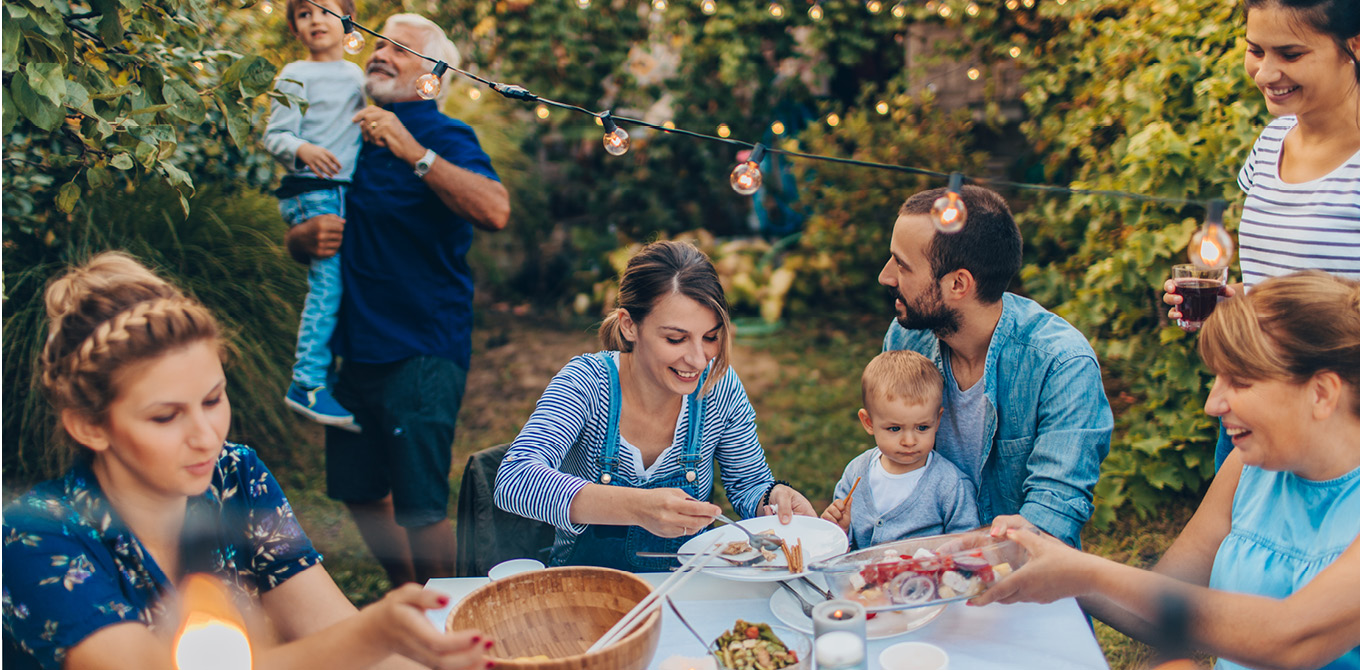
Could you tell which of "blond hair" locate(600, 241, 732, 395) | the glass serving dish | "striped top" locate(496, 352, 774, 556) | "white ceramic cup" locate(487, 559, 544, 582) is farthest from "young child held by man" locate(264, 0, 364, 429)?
the glass serving dish

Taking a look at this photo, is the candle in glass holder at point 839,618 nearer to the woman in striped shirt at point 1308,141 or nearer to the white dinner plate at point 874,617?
the white dinner plate at point 874,617

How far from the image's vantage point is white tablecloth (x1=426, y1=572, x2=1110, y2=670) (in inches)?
58.6

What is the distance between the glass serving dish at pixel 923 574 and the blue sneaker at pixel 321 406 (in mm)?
1806

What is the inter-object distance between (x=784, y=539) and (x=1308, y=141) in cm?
160

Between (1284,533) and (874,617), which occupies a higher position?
(1284,533)

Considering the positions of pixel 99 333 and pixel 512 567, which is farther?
pixel 512 567

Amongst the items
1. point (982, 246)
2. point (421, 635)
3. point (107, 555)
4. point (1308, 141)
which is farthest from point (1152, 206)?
point (107, 555)

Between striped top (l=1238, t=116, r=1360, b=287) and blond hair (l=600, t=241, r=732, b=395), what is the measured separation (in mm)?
1293

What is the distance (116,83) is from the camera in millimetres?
2209

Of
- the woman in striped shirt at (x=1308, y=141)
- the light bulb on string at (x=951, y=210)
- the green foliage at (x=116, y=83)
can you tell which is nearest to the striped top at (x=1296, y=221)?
the woman in striped shirt at (x=1308, y=141)

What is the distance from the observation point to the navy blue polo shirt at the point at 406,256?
110 inches

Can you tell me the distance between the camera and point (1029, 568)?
1.48 meters

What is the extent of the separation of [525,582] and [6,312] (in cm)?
325

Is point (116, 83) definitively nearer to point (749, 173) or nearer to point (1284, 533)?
point (749, 173)
